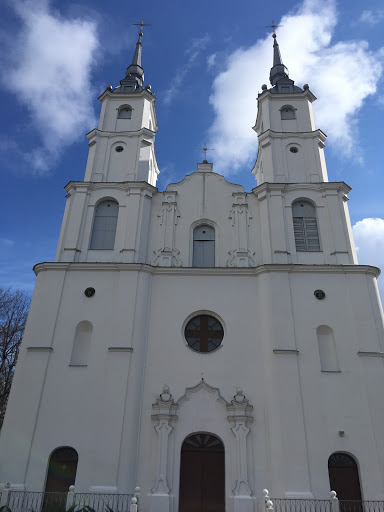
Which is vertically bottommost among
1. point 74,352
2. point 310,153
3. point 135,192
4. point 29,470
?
point 29,470

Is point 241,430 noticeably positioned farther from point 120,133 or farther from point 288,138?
point 120,133

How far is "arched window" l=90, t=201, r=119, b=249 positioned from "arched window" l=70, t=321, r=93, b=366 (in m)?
3.85

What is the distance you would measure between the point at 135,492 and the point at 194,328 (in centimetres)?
615

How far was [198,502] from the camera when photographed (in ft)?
44.5

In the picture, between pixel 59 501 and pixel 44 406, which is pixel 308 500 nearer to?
pixel 59 501

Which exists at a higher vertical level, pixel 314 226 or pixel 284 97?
pixel 284 97

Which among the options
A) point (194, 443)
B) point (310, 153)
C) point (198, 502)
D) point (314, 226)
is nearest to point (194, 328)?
point (194, 443)

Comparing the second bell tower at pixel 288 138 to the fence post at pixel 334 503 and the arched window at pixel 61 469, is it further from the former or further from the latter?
the arched window at pixel 61 469

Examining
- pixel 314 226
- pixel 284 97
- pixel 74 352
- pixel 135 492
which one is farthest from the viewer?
pixel 284 97

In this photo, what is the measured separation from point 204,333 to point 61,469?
22.6ft

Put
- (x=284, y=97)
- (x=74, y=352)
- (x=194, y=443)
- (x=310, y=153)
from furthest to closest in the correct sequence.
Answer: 1. (x=284, y=97)
2. (x=310, y=153)
3. (x=74, y=352)
4. (x=194, y=443)

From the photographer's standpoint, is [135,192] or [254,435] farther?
[135,192]

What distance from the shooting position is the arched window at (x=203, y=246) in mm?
18373

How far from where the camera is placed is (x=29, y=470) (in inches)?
543
